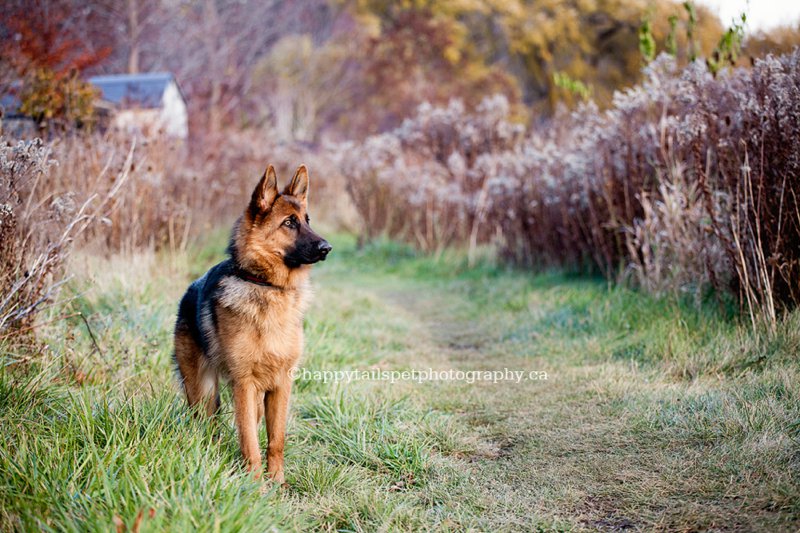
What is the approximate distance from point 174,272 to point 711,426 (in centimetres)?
594

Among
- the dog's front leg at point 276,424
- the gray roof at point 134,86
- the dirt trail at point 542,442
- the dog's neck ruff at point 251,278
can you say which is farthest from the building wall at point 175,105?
the dog's front leg at point 276,424

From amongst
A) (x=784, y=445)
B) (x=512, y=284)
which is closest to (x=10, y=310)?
(x=784, y=445)

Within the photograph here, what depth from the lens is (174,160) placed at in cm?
920

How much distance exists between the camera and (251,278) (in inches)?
135

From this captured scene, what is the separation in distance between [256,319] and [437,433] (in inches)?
50.6

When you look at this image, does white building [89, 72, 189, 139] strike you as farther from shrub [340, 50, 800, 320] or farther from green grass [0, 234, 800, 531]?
green grass [0, 234, 800, 531]

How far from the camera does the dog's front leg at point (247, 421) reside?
309 centimetres

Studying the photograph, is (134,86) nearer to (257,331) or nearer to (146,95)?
(146,95)

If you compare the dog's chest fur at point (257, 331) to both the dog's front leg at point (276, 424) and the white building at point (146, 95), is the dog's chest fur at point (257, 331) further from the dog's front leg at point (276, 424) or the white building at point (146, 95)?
the white building at point (146, 95)

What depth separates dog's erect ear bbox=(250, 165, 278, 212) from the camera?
3459 mm

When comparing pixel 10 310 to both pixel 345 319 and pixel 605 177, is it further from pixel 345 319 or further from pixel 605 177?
pixel 605 177

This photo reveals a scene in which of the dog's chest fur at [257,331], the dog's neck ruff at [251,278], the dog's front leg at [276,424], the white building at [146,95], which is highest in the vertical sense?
the white building at [146,95]

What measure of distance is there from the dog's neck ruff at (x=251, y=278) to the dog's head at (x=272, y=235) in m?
0.05

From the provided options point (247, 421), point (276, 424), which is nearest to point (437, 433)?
point (276, 424)
